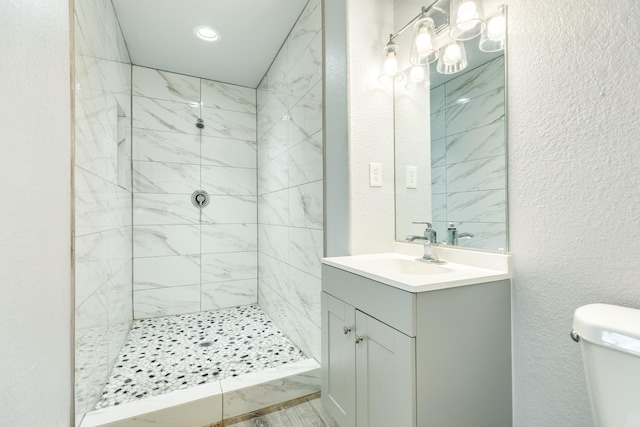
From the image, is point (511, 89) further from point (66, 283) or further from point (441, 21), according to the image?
point (66, 283)

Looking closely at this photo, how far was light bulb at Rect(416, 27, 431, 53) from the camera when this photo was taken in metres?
1.33

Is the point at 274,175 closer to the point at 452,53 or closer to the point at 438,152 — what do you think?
the point at 438,152

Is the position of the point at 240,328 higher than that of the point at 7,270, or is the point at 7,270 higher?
the point at 7,270

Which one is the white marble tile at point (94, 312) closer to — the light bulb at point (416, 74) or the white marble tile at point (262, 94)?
the light bulb at point (416, 74)

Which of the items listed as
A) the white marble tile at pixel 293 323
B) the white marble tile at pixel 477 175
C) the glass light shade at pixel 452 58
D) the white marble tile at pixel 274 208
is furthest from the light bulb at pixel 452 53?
the white marble tile at pixel 293 323

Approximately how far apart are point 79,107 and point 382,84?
1448mm

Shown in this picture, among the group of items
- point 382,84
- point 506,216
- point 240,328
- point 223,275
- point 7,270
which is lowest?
point 240,328

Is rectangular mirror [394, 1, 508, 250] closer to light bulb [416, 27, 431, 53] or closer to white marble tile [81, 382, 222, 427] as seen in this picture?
light bulb [416, 27, 431, 53]

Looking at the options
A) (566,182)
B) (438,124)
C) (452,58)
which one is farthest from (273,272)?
(566,182)

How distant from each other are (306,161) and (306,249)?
2.00 feet

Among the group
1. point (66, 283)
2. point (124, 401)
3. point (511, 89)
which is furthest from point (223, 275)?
point (511, 89)

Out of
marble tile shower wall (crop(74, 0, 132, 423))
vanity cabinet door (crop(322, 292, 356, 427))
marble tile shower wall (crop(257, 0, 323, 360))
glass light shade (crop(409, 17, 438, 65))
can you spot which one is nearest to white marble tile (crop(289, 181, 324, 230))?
marble tile shower wall (crop(257, 0, 323, 360))

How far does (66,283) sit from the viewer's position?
3.73 ft

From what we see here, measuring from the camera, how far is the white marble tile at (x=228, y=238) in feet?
9.84
